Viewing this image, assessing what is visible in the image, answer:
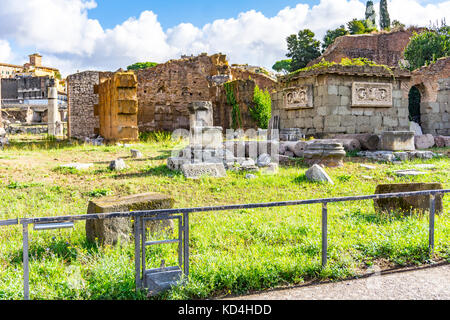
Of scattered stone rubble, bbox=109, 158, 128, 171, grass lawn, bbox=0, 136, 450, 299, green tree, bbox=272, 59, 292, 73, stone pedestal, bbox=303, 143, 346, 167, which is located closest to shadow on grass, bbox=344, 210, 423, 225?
grass lawn, bbox=0, 136, 450, 299

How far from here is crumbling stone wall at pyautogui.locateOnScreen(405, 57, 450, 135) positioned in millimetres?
18359

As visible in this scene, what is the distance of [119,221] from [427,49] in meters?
27.9

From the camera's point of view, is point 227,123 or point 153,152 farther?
point 227,123

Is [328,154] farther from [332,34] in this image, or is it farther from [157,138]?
[332,34]

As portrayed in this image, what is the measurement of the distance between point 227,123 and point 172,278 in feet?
52.7

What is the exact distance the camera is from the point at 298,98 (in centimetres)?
1495

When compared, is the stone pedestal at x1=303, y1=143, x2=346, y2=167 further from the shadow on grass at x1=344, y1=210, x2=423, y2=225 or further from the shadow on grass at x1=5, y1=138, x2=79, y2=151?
the shadow on grass at x1=5, y1=138, x2=79, y2=151

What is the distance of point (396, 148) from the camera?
12.3 meters

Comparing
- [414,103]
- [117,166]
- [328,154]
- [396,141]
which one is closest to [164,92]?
[414,103]

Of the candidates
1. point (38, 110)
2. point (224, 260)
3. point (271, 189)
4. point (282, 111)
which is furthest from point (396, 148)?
point (38, 110)

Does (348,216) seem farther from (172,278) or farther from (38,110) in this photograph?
(38,110)
